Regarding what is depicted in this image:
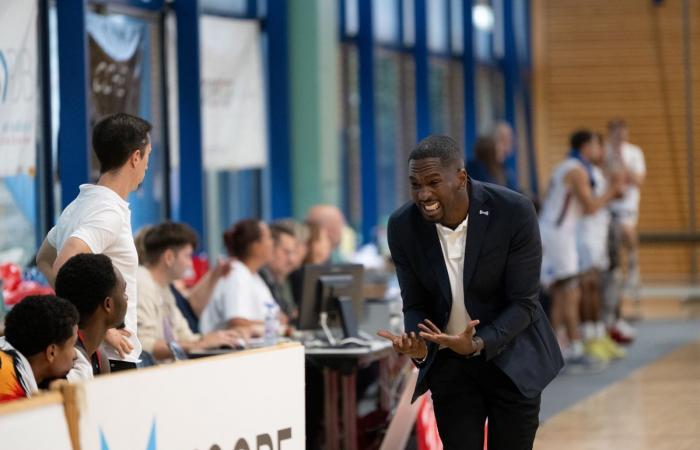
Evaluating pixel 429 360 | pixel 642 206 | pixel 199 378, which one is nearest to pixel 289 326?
pixel 429 360

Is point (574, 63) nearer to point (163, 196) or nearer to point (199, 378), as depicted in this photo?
point (163, 196)

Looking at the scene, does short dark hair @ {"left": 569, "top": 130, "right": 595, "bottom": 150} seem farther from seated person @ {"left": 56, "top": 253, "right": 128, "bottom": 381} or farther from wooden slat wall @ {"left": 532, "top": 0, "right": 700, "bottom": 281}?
wooden slat wall @ {"left": 532, "top": 0, "right": 700, "bottom": 281}

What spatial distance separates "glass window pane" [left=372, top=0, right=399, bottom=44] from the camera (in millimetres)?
14289

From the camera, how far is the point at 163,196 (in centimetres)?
930

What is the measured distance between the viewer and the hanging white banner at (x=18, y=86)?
23.2 feet

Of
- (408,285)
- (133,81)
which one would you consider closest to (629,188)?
(133,81)

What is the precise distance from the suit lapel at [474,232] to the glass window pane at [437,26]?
483 inches

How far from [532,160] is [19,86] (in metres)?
12.6

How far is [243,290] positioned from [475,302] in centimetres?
307

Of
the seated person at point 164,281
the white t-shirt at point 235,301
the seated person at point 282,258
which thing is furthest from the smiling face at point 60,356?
the seated person at point 282,258

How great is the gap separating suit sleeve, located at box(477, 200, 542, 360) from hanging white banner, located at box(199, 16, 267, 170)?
578 cm

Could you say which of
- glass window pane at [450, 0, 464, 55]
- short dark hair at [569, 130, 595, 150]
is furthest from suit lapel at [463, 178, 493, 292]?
glass window pane at [450, 0, 464, 55]

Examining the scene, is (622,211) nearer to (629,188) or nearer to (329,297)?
(629,188)

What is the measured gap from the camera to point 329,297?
6656mm
